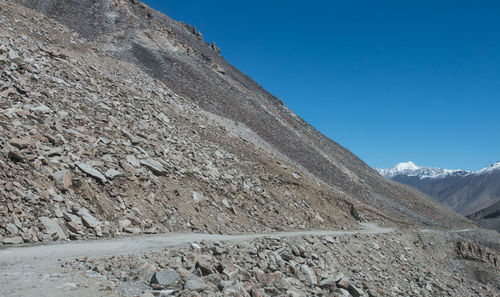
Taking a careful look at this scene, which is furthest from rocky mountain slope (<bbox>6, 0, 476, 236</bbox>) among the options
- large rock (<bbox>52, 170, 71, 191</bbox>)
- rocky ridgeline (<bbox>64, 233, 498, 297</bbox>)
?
rocky ridgeline (<bbox>64, 233, 498, 297</bbox>)

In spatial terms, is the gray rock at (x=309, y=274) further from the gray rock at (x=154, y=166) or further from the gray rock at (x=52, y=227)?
the gray rock at (x=154, y=166)

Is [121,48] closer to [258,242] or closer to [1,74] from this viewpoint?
[1,74]

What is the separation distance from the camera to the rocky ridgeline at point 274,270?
7582 millimetres

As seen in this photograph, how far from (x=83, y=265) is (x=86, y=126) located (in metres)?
9.44

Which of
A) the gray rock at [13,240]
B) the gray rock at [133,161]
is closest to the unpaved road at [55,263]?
the gray rock at [13,240]

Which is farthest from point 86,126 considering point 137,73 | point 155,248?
point 137,73

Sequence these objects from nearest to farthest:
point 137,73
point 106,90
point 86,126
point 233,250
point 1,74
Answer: point 233,250, point 1,74, point 86,126, point 106,90, point 137,73

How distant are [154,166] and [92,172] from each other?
11.3 ft

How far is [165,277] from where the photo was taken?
764cm

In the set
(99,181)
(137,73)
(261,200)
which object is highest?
(137,73)

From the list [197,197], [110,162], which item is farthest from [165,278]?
[197,197]

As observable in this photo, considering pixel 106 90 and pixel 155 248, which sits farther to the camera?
pixel 106 90

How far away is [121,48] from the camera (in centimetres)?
4162

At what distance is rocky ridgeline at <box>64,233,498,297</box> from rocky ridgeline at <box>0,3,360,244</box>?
342 cm
